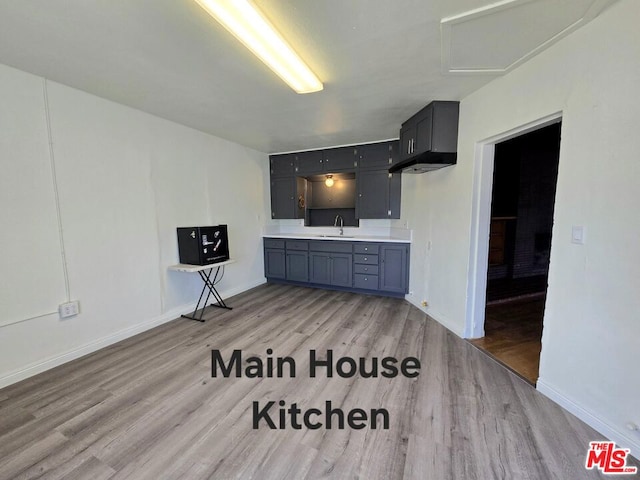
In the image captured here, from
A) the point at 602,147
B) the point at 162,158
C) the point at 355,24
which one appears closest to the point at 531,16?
the point at 602,147

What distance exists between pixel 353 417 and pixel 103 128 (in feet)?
10.9

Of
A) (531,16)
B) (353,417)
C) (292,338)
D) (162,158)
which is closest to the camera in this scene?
(531,16)

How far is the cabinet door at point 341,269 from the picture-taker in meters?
4.13

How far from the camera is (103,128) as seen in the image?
2.50 meters

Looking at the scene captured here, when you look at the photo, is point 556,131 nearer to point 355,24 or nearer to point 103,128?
point 355,24

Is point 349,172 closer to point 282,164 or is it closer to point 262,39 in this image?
point 282,164

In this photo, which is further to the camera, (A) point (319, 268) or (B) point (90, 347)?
(A) point (319, 268)

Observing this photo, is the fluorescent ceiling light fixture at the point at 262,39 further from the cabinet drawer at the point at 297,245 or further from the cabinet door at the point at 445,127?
the cabinet drawer at the point at 297,245

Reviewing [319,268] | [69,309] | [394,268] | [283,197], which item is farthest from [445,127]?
[69,309]

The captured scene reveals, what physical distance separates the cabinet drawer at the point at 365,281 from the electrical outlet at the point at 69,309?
3282 mm

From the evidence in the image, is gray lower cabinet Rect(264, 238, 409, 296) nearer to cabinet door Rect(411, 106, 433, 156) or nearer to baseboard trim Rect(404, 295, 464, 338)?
baseboard trim Rect(404, 295, 464, 338)

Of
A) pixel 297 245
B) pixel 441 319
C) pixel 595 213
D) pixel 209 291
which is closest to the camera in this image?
pixel 595 213

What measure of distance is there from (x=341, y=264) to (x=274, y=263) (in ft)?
4.27

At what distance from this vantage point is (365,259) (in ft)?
13.2
